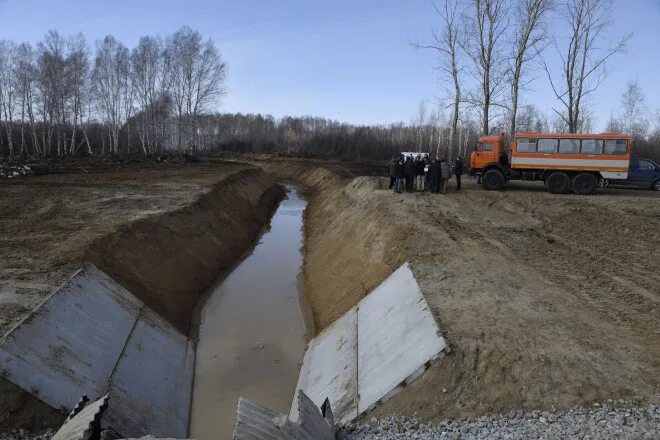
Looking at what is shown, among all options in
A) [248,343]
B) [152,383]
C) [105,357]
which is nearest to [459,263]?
[248,343]

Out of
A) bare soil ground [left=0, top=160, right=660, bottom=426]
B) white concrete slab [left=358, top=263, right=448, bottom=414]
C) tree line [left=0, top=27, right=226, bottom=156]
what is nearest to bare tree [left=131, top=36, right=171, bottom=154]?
tree line [left=0, top=27, right=226, bottom=156]

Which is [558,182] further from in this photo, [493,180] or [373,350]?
[373,350]

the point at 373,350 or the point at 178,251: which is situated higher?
the point at 178,251

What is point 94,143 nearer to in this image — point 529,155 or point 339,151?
point 339,151

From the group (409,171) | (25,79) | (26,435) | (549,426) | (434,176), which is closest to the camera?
(549,426)

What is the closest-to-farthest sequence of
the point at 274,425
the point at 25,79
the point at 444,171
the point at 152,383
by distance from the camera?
the point at 274,425 < the point at 152,383 < the point at 444,171 < the point at 25,79

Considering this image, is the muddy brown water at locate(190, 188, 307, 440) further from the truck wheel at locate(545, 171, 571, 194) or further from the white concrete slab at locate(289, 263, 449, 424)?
the truck wheel at locate(545, 171, 571, 194)

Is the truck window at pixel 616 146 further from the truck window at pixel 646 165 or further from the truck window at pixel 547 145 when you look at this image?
the truck window at pixel 646 165

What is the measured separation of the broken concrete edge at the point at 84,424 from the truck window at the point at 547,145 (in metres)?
18.2

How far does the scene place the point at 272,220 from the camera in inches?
1103

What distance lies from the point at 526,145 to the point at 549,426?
1543 centimetres

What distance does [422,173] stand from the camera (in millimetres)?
19938

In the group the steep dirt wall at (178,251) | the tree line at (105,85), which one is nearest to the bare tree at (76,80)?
the tree line at (105,85)

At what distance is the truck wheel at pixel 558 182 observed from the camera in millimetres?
19422
